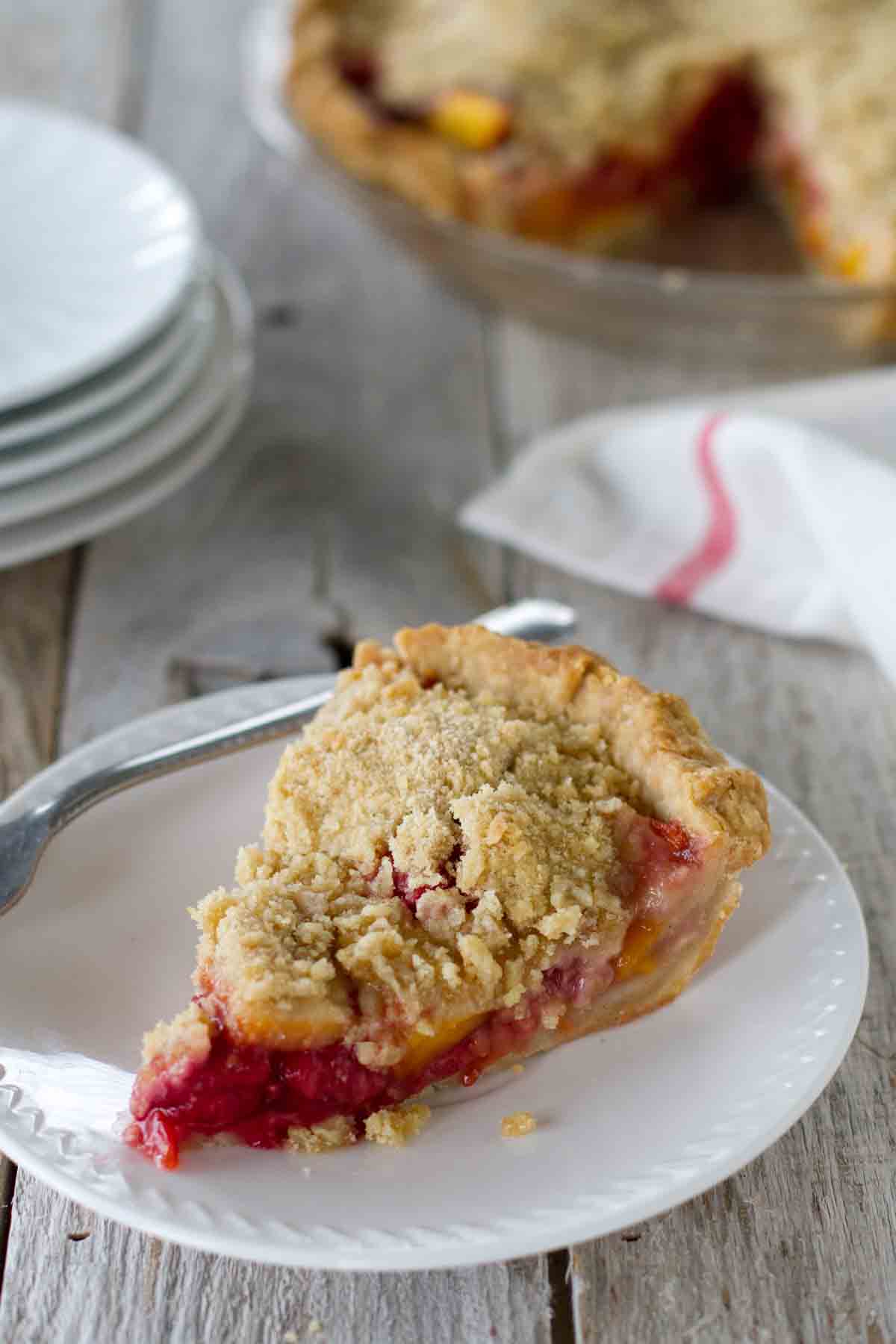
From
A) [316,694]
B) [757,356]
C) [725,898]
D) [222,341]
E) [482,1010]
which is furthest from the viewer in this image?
[757,356]

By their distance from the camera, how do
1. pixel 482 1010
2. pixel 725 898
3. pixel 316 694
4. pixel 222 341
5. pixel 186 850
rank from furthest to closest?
pixel 222 341
pixel 316 694
pixel 186 850
pixel 725 898
pixel 482 1010

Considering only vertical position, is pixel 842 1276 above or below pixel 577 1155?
below

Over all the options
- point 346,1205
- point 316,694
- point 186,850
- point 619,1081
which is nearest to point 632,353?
point 316,694

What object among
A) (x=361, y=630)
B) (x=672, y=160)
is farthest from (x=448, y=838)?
(x=672, y=160)

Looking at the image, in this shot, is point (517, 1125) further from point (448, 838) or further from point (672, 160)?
point (672, 160)

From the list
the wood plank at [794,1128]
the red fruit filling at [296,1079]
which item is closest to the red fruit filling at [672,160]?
the wood plank at [794,1128]

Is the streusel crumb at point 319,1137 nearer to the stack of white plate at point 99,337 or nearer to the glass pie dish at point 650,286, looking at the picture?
the stack of white plate at point 99,337

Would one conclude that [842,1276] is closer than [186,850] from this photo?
Yes

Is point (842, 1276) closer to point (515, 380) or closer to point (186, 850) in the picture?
point (186, 850)
